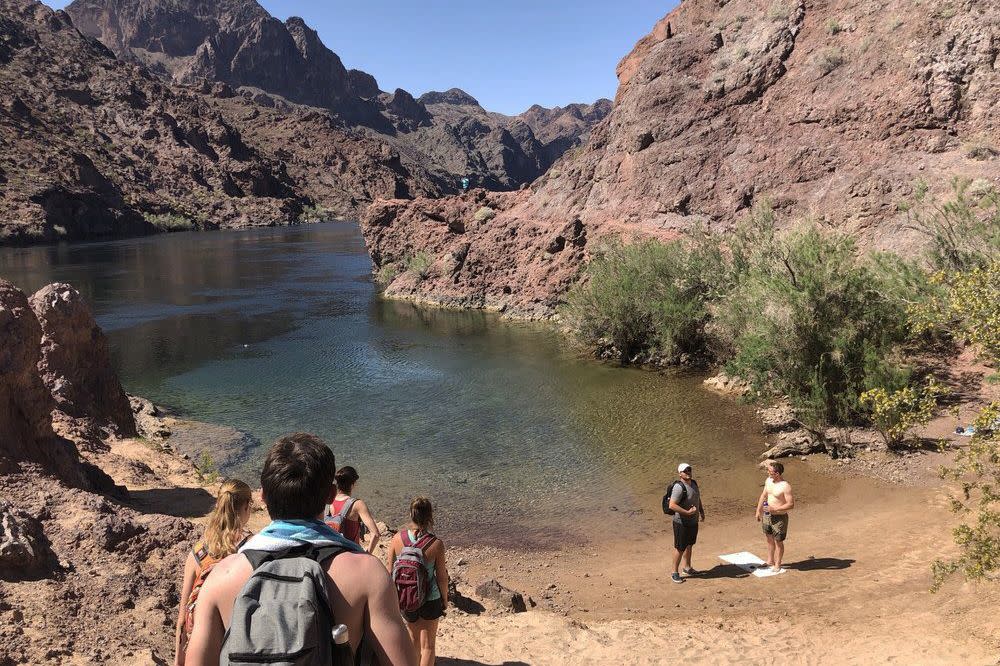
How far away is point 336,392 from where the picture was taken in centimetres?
2106

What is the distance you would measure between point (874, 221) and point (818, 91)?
8260mm

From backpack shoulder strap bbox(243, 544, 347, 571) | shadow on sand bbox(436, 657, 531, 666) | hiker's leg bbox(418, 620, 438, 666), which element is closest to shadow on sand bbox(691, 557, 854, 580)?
shadow on sand bbox(436, 657, 531, 666)

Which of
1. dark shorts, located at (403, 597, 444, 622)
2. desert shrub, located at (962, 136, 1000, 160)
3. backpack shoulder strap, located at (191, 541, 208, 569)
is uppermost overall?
desert shrub, located at (962, 136, 1000, 160)

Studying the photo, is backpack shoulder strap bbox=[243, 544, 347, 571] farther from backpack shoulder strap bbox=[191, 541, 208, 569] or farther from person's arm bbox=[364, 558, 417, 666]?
backpack shoulder strap bbox=[191, 541, 208, 569]

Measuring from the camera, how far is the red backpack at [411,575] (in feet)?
17.3

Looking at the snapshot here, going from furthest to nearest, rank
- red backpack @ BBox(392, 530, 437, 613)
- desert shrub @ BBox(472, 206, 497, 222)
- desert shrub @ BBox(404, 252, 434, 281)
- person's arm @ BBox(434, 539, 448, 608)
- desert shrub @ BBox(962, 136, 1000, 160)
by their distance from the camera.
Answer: desert shrub @ BBox(472, 206, 497, 222) → desert shrub @ BBox(404, 252, 434, 281) → desert shrub @ BBox(962, 136, 1000, 160) → person's arm @ BBox(434, 539, 448, 608) → red backpack @ BBox(392, 530, 437, 613)

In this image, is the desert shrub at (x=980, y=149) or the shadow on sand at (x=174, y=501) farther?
the desert shrub at (x=980, y=149)

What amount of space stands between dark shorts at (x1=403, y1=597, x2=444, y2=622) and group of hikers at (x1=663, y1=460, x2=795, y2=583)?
13.1 feet

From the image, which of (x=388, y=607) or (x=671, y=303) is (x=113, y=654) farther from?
(x=671, y=303)

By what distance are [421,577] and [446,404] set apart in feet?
47.3

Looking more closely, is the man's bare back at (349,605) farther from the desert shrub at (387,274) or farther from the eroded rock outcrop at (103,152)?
the eroded rock outcrop at (103,152)

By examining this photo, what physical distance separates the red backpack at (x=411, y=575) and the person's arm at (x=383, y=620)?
2.83 meters

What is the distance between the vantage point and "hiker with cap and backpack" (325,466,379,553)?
5.73 meters

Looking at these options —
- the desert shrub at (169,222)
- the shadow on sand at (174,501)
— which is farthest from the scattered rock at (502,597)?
the desert shrub at (169,222)
